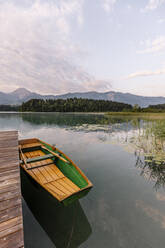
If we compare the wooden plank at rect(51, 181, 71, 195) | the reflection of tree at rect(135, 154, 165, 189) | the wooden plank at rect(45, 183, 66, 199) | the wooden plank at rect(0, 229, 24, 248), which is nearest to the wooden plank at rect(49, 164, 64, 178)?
the wooden plank at rect(51, 181, 71, 195)

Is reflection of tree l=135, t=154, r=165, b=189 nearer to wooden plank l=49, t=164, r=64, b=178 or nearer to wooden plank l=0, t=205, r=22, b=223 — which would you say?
wooden plank l=49, t=164, r=64, b=178

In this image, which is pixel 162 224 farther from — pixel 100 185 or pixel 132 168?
pixel 132 168

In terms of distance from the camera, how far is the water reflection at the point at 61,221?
2.47 meters

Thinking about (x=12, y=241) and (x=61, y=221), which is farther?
(x=61, y=221)

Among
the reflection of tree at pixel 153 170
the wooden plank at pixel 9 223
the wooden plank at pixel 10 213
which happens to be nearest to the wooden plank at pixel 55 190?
the wooden plank at pixel 10 213

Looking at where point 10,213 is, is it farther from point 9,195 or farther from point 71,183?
point 71,183

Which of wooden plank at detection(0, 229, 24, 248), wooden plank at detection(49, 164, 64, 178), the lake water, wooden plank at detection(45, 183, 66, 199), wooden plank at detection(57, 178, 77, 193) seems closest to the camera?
wooden plank at detection(0, 229, 24, 248)

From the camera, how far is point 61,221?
2.89 meters

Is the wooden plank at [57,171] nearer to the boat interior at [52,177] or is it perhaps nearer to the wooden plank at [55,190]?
the boat interior at [52,177]

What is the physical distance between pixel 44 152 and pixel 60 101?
72786mm

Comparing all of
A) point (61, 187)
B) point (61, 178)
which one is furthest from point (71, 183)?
point (61, 178)

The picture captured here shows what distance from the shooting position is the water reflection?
2.47 metres

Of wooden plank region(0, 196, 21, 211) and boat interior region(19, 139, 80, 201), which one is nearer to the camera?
wooden plank region(0, 196, 21, 211)

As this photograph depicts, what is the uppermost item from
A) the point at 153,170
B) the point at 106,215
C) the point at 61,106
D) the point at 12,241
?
the point at 61,106
